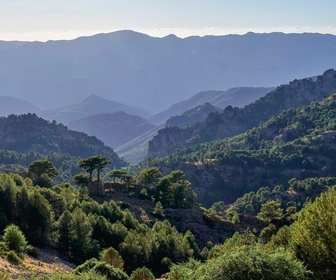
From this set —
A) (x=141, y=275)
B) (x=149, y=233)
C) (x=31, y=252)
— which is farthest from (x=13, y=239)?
(x=149, y=233)

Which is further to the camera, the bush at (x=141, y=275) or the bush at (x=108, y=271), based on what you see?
the bush at (x=141, y=275)

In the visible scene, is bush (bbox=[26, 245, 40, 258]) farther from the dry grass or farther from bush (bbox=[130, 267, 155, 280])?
bush (bbox=[130, 267, 155, 280])

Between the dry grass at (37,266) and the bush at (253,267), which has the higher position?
the bush at (253,267)

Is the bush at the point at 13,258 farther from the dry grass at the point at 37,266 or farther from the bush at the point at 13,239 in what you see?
the bush at the point at 13,239

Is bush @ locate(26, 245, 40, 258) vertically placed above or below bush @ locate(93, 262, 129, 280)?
below

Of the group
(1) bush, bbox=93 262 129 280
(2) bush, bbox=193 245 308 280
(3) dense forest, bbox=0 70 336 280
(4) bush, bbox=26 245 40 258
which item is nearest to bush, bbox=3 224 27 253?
(3) dense forest, bbox=0 70 336 280

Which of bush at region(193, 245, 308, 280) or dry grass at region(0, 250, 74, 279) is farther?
dry grass at region(0, 250, 74, 279)

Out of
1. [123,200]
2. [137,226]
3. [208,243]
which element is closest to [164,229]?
[137,226]

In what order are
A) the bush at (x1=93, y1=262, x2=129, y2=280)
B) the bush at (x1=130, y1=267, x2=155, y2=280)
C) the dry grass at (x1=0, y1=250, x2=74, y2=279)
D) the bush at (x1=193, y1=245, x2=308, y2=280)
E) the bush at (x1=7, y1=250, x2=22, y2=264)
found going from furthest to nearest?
the bush at (x1=130, y1=267, x2=155, y2=280)
the bush at (x1=7, y1=250, x2=22, y2=264)
the bush at (x1=93, y1=262, x2=129, y2=280)
the dry grass at (x1=0, y1=250, x2=74, y2=279)
the bush at (x1=193, y1=245, x2=308, y2=280)

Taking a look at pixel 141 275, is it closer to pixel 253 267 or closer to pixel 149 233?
pixel 253 267

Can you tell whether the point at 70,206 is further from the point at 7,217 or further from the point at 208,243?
the point at 208,243

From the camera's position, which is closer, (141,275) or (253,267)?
(253,267)

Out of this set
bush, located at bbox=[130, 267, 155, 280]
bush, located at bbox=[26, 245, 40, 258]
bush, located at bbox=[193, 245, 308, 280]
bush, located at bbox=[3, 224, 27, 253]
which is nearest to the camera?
bush, located at bbox=[193, 245, 308, 280]

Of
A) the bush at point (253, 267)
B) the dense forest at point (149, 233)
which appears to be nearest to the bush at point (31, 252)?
the dense forest at point (149, 233)
